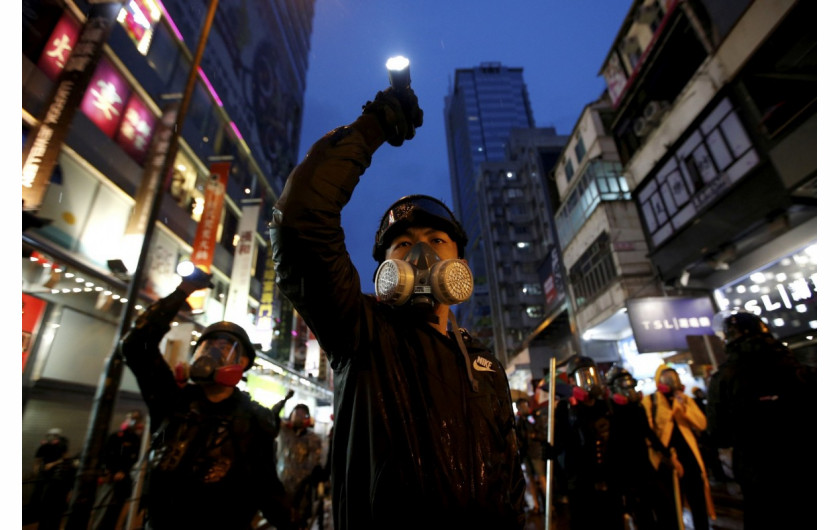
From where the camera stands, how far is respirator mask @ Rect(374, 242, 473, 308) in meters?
1.69

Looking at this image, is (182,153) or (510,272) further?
(510,272)

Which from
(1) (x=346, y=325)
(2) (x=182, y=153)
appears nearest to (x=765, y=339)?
(1) (x=346, y=325)

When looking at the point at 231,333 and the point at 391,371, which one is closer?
the point at 391,371

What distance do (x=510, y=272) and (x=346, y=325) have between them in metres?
50.7

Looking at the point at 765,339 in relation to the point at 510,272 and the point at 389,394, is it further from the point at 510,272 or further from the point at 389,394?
the point at 510,272

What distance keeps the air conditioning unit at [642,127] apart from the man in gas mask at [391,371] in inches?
781

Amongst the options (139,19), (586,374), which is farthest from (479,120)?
(586,374)

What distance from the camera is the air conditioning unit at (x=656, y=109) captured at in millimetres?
16797

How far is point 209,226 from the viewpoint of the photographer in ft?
46.6

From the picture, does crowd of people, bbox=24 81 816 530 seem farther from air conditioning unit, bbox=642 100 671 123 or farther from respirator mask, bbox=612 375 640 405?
air conditioning unit, bbox=642 100 671 123

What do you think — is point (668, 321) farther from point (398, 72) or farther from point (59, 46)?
point (59, 46)

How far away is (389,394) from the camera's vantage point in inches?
57.9

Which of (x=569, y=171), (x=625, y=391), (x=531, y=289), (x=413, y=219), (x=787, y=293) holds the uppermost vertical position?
(x=569, y=171)

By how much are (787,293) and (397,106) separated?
14665mm
